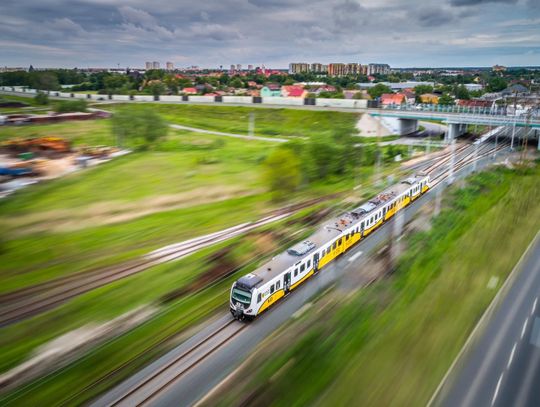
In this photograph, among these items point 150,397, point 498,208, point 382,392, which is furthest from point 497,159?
point 150,397

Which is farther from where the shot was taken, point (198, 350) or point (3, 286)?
point (3, 286)

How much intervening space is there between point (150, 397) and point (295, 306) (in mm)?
7015

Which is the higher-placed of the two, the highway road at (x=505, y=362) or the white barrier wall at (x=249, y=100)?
the white barrier wall at (x=249, y=100)

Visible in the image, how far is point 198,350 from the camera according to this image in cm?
1480

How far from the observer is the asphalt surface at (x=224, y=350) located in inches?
501

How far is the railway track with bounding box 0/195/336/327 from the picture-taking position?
17.2 m

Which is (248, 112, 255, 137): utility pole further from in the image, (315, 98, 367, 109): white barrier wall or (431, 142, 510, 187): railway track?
(431, 142, 510, 187): railway track

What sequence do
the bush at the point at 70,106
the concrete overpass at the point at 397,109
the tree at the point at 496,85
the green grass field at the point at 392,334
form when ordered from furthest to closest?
the tree at the point at 496,85, the concrete overpass at the point at 397,109, the bush at the point at 70,106, the green grass field at the point at 392,334

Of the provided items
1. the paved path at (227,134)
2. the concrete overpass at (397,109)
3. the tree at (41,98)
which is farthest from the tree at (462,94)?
the tree at (41,98)

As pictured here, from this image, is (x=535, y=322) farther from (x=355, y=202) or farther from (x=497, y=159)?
(x=497, y=159)

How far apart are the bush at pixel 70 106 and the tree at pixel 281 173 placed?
29.2 m

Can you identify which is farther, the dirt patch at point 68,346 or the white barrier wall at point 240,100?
the white barrier wall at point 240,100

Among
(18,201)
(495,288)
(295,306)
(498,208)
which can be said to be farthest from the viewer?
(498,208)

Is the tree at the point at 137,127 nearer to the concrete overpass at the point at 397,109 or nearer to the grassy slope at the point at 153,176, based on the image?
the grassy slope at the point at 153,176
